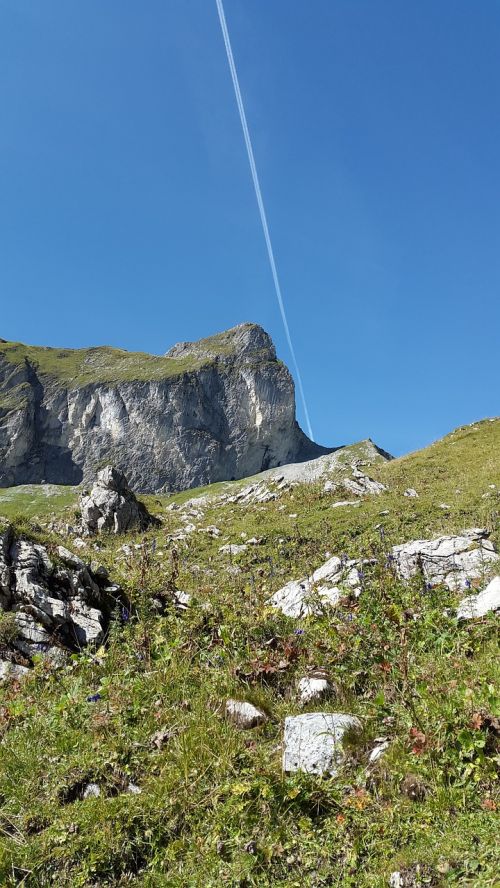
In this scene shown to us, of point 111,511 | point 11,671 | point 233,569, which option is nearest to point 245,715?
point 11,671

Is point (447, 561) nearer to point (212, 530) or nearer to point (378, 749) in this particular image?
point (378, 749)

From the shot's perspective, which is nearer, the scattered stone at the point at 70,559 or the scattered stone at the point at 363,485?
the scattered stone at the point at 70,559

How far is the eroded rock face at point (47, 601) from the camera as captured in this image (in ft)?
23.4

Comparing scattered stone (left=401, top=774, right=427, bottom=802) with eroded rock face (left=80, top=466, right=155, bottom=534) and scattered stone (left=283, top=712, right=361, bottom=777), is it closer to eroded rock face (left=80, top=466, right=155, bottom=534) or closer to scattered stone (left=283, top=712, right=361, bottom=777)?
scattered stone (left=283, top=712, right=361, bottom=777)

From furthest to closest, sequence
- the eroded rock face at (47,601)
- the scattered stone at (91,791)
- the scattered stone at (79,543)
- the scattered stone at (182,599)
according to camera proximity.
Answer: the scattered stone at (79,543)
the scattered stone at (182,599)
the eroded rock face at (47,601)
the scattered stone at (91,791)

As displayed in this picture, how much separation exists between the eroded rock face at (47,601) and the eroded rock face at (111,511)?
1007 inches

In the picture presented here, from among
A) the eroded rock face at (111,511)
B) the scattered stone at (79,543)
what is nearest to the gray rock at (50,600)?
the scattered stone at (79,543)

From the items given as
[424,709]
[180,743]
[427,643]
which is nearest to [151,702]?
[180,743]

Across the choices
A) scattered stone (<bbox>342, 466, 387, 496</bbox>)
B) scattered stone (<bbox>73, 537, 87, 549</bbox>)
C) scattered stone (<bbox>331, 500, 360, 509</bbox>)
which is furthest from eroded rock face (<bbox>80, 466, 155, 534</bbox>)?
scattered stone (<bbox>342, 466, 387, 496</bbox>)

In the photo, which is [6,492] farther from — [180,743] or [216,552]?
[180,743]

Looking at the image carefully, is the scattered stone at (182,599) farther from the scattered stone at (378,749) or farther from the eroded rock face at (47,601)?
the scattered stone at (378,749)

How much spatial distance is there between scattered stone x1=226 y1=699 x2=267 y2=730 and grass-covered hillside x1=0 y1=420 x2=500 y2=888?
9 cm

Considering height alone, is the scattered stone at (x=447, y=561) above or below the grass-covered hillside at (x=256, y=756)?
above

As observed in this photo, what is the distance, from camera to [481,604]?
231 inches
